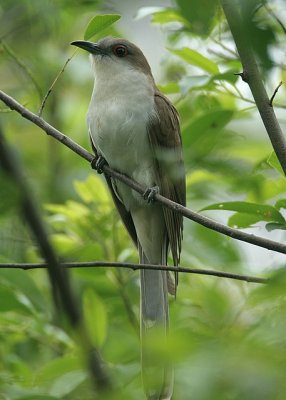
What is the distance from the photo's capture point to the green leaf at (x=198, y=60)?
3.31 meters

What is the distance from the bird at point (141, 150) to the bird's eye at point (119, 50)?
0.25 ft

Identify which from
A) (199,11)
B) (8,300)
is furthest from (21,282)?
(199,11)

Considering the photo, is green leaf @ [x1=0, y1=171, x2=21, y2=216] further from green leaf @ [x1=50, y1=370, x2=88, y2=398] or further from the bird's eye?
the bird's eye

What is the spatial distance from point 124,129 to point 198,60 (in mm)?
1119

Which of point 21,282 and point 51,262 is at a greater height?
point 21,282

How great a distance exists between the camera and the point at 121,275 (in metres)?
4.03

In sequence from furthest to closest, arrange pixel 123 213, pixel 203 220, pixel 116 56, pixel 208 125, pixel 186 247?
pixel 116 56 → pixel 123 213 → pixel 186 247 → pixel 208 125 → pixel 203 220

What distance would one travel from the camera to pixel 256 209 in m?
2.62

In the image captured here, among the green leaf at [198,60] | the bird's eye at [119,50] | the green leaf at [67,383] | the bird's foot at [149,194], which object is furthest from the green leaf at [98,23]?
the bird's eye at [119,50]

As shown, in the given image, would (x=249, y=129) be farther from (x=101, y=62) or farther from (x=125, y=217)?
(x=101, y=62)

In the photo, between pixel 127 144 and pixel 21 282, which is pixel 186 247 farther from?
pixel 21 282

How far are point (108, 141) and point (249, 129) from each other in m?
1.33

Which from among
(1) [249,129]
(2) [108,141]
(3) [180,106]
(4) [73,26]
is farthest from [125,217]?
(4) [73,26]

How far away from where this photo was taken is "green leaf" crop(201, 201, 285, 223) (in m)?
2.60
